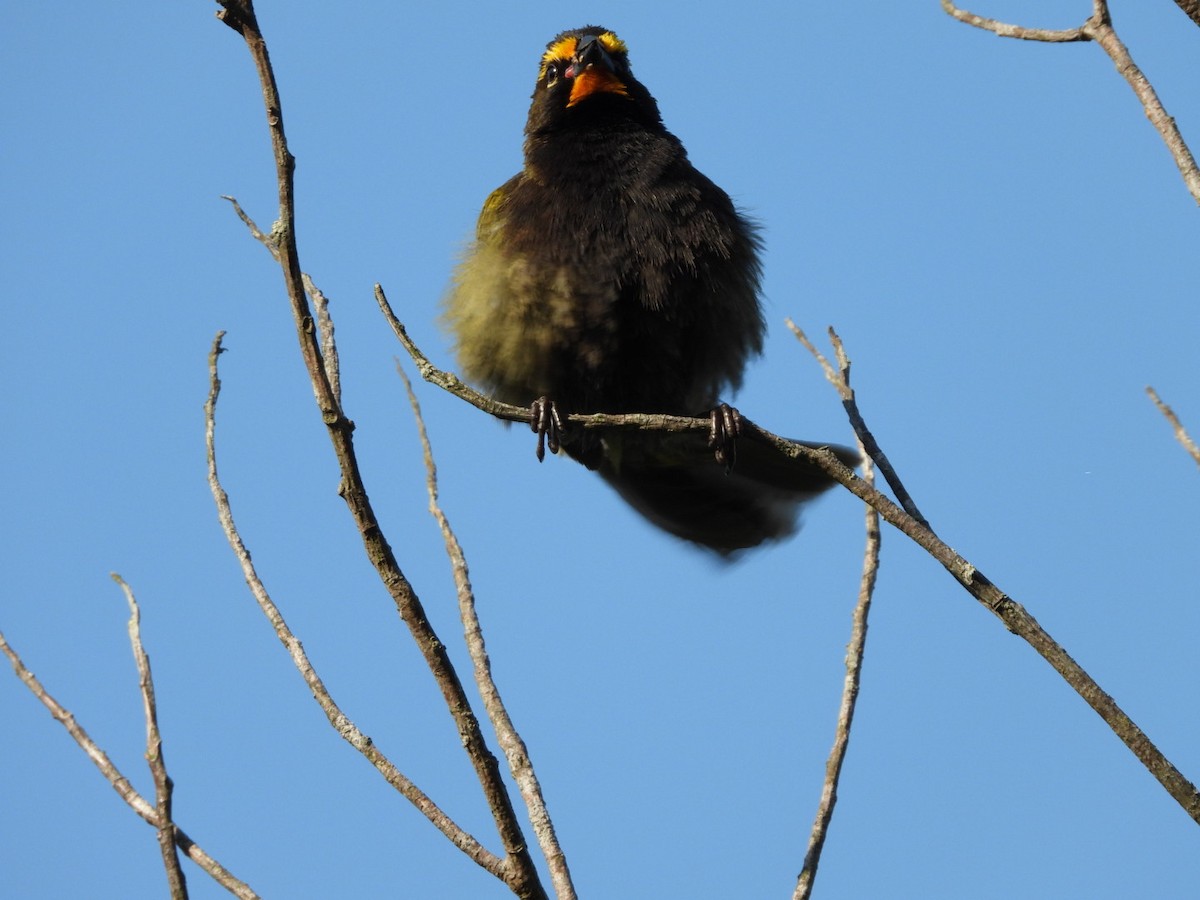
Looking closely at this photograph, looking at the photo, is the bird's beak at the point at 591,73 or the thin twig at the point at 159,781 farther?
the bird's beak at the point at 591,73

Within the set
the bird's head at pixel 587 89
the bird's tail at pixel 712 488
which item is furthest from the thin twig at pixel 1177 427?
the bird's head at pixel 587 89

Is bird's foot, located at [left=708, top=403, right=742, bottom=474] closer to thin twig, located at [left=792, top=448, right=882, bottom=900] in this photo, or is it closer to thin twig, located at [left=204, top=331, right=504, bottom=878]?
thin twig, located at [left=792, top=448, right=882, bottom=900]

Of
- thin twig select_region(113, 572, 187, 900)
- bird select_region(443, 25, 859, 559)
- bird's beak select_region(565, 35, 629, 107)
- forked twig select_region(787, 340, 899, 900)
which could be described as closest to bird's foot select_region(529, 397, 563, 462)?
bird select_region(443, 25, 859, 559)

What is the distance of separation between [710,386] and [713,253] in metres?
0.56

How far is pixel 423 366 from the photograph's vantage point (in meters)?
3.23

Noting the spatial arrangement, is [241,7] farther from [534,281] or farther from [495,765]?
[534,281]

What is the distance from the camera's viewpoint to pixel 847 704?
3.26 metres

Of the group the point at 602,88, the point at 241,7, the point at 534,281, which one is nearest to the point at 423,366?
the point at 241,7

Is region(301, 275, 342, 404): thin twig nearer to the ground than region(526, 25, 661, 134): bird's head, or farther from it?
nearer to the ground

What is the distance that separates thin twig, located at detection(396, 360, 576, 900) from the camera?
2775mm

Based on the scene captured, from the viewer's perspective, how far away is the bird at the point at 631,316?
4703 millimetres

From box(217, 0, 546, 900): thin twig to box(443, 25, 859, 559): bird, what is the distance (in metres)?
1.90

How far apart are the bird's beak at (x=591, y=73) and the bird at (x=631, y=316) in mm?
146

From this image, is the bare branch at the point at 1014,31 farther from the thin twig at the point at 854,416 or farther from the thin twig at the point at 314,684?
the thin twig at the point at 314,684
